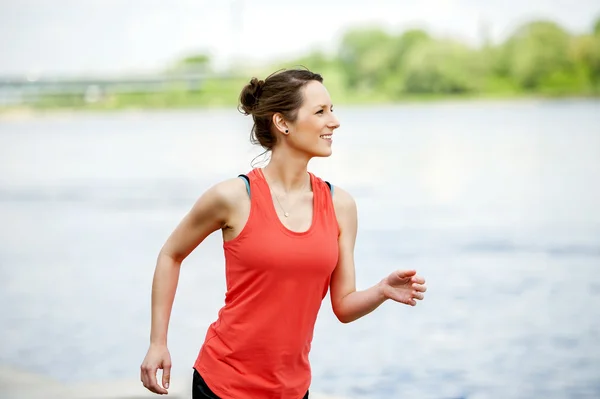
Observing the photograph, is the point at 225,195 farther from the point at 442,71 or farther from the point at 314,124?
the point at 442,71

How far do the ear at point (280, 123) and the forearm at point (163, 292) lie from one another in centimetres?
Result: 42

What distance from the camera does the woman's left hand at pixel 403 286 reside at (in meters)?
2.49

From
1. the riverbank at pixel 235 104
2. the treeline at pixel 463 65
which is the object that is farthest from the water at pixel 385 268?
the riverbank at pixel 235 104

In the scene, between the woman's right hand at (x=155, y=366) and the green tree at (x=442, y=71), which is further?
the green tree at (x=442, y=71)

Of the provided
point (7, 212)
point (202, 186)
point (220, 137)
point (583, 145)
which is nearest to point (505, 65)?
point (220, 137)

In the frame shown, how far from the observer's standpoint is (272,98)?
2.64 m

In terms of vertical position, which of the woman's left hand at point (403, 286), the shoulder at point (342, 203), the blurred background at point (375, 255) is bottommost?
the blurred background at point (375, 255)

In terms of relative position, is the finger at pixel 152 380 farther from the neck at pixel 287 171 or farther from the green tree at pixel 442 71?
the green tree at pixel 442 71

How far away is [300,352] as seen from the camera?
2.54m

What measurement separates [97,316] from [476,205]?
1085 cm

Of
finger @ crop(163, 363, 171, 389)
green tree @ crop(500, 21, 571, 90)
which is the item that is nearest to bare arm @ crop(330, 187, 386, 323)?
finger @ crop(163, 363, 171, 389)

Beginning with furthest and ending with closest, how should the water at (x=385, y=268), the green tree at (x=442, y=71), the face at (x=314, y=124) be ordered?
the green tree at (x=442, y=71), the water at (x=385, y=268), the face at (x=314, y=124)

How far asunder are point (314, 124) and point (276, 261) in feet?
1.18

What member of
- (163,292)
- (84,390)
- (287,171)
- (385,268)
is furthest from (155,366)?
(385,268)
